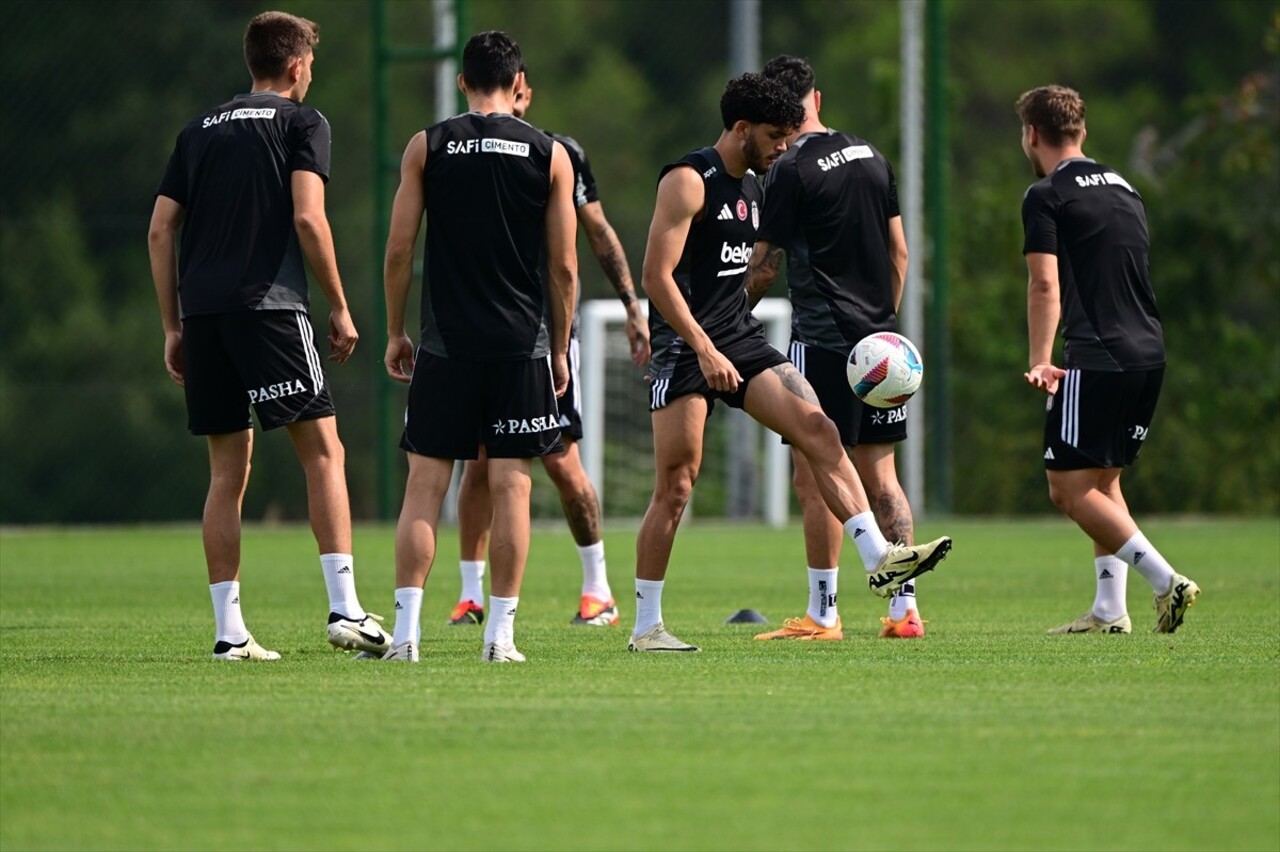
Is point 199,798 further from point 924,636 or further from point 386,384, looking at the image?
point 386,384

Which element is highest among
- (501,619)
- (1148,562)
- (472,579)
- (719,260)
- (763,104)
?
(763,104)

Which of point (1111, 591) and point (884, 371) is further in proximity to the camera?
point (1111, 591)

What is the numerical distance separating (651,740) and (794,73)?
4.05 meters

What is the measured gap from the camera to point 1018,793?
5078 mm

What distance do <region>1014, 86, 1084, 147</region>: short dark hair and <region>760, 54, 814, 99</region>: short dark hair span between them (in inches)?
36.7

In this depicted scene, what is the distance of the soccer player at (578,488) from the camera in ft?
32.7

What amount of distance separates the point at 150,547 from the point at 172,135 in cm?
1427

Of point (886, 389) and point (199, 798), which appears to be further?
point (886, 389)

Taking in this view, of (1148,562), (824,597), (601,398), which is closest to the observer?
(1148,562)

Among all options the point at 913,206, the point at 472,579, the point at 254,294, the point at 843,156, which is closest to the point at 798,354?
the point at 843,156

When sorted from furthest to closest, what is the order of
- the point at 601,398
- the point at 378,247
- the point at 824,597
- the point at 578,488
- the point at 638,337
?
the point at 378,247, the point at 601,398, the point at 578,488, the point at 638,337, the point at 824,597

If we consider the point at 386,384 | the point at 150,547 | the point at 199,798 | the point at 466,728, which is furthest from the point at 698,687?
the point at 386,384

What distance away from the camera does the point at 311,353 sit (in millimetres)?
8070

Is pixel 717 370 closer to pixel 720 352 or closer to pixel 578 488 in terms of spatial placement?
pixel 720 352
